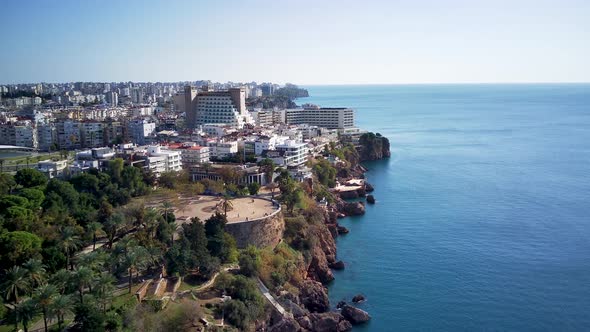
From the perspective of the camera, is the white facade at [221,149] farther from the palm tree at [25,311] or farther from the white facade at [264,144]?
the palm tree at [25,311]

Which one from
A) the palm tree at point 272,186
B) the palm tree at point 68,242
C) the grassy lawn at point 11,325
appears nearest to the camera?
the grassy lawn at point 11,325

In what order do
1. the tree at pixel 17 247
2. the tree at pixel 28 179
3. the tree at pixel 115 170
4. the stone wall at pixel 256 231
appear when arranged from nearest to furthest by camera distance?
1. the tree at pixel 17 247
2. the stone wall at pixel 256 231
3. the tree at pixel 28 179
4. the tree at pixel 115 170

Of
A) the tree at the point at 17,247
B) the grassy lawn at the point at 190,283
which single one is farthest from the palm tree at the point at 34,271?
the grassy lawn at the point at 190,283

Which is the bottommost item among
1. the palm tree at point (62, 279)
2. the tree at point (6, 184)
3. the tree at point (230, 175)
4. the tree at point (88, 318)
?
the tree at point (88, 318)

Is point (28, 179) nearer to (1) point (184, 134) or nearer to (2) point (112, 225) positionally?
(2) point (112, 225)

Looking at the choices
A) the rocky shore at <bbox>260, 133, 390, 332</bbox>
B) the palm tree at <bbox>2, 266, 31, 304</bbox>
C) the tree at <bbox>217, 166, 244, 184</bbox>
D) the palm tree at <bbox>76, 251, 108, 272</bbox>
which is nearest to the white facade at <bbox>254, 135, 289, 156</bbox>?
the tree at <bbox>217, 166, 244, 184</bbox>
